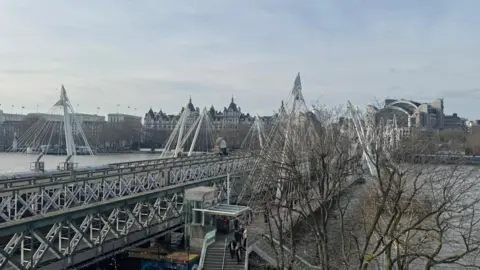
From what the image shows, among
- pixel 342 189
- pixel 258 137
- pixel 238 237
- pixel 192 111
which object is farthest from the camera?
pixel 192 111

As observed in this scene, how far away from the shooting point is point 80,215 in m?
13.3

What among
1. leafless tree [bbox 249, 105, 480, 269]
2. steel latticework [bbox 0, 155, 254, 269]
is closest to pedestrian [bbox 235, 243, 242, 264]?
leafless tree [bbox 249, 105, 480, 269]

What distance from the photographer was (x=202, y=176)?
30.7 meters

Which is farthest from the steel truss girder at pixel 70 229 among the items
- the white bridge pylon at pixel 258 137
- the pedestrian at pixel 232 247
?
the white bridge pylon at pixel 258 137

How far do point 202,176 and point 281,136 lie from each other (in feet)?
28.1

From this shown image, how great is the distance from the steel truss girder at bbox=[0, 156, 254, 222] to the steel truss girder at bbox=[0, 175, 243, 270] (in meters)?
1.24

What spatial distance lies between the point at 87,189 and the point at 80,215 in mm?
7343

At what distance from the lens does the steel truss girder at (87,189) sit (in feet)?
54.1

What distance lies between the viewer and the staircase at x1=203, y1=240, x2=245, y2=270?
15891mm

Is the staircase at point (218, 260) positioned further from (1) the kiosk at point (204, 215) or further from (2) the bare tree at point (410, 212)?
(2) the bare tree at point (410, 212)

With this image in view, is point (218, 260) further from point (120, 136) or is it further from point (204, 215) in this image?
point (120, 136)

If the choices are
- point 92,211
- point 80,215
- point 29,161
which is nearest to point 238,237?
point 92,211

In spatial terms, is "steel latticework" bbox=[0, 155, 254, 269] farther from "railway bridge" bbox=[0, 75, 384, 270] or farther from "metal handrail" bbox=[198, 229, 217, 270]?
"metal handrail" bbox=[198, 229, 217, 270]

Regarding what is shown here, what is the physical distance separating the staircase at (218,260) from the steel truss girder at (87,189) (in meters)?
5.58
